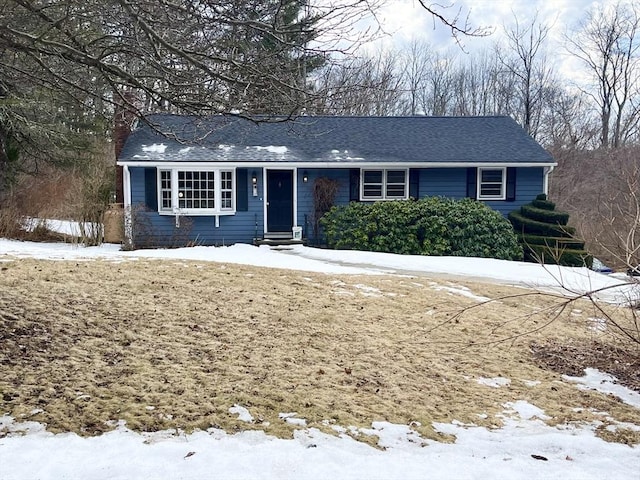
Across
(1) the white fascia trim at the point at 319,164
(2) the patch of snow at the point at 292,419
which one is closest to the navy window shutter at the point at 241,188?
(1) the white fascia trim at the point at 319,164

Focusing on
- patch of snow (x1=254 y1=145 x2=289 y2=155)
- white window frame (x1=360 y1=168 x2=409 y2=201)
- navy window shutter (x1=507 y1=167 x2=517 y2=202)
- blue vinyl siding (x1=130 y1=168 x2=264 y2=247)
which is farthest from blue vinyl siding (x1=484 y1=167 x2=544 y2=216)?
blue vinyl siding (x1=130 y1=168 x2=264 y2=247)

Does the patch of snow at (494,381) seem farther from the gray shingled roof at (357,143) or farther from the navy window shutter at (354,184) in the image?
the navy window shutter at (354,184)

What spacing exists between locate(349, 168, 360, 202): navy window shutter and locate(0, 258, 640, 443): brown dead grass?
7.67 meters

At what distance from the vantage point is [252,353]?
15.9 ft

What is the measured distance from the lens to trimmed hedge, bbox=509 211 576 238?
13916 millimetres

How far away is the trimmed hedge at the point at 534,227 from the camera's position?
45.7ft

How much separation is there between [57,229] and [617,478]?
52.1 ft

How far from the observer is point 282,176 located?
15.6 metres

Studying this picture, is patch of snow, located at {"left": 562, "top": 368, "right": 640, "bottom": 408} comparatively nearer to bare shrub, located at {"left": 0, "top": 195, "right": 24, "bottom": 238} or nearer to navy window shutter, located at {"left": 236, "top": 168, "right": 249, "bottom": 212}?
navy window shutter, located at {"left": 236, "top": 168, "right": 249, "bottom": 212}

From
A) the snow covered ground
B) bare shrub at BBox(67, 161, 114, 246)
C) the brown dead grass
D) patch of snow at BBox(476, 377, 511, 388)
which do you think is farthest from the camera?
bare shrub at BBox(67, 161, 114, 246)

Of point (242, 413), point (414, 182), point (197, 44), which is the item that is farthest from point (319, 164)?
point (242, 413)

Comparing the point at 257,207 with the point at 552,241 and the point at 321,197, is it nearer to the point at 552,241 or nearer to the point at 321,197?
the point at 321,197

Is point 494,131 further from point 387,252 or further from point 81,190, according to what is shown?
point 81,190

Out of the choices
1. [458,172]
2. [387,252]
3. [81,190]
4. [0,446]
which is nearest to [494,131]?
[458,172]
